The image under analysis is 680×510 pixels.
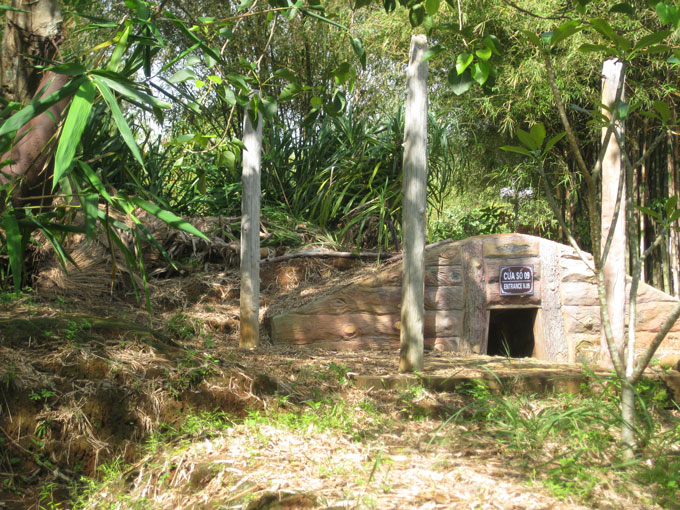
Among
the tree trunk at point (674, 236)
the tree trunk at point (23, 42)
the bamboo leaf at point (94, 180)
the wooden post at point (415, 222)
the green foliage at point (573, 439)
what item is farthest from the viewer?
the tree trunk at point (674, 236)

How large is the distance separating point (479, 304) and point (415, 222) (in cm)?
159

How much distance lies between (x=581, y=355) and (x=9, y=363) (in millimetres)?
4077

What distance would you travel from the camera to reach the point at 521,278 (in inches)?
187

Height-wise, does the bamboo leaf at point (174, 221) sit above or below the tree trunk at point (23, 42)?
below

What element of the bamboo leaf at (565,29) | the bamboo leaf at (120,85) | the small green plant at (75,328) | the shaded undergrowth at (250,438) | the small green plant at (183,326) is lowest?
the shaded undergrowth at (250,438)

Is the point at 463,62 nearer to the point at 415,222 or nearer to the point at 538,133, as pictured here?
the point at 538,133

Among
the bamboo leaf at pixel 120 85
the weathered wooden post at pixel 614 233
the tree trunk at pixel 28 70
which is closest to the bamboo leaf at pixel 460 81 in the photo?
the bamboo leaf at pixel 120 85

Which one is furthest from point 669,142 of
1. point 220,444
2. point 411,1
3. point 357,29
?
point 220,444

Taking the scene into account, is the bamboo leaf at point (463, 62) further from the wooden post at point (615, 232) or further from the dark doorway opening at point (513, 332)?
the dark doorway opening at point (513, 332)

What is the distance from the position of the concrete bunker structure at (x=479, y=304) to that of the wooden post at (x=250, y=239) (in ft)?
2.09

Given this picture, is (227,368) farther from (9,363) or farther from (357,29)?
(357,29)

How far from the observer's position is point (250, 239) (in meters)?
3.75

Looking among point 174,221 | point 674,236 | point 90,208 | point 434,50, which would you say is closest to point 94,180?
point 90,208

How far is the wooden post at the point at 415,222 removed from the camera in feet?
11.0
